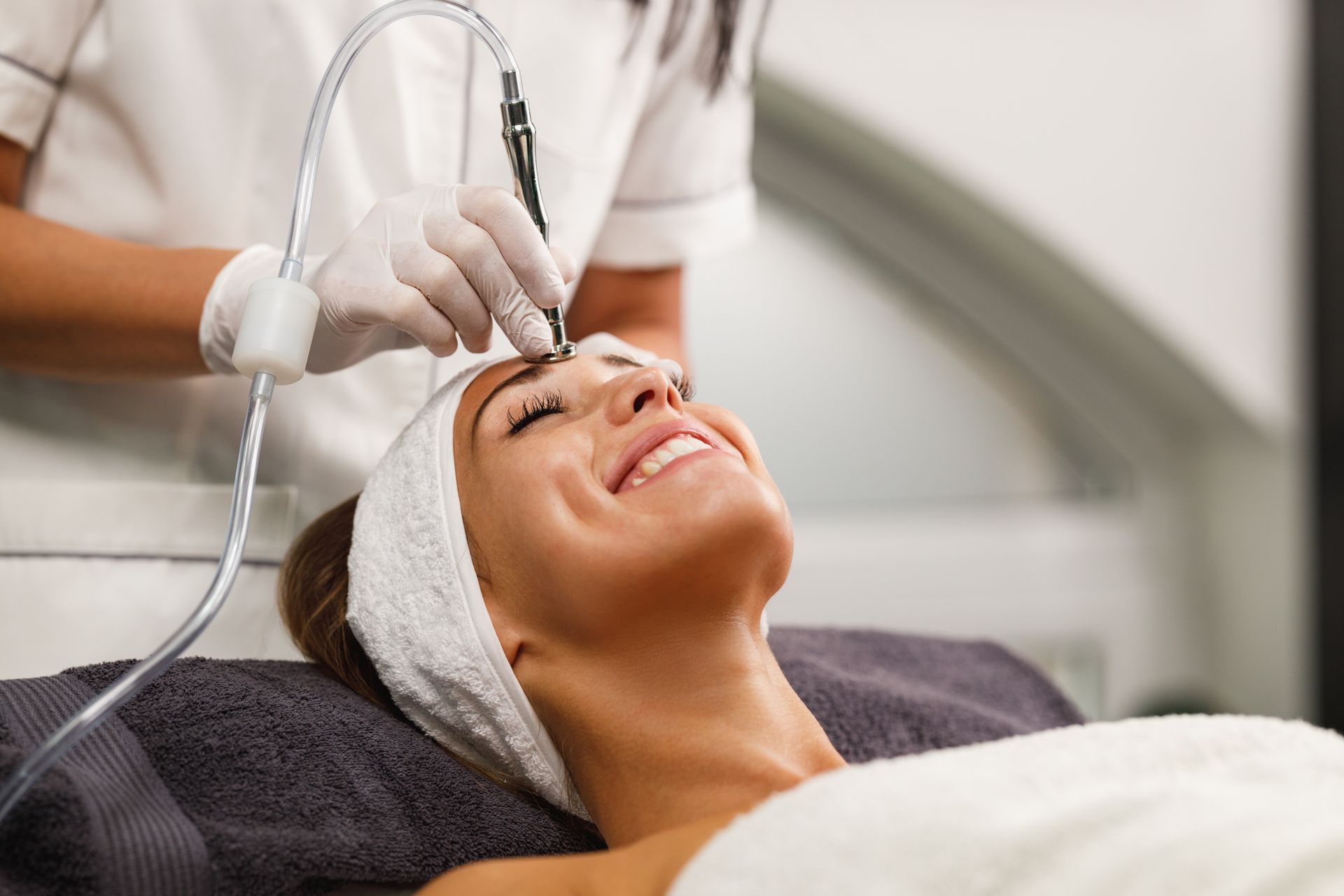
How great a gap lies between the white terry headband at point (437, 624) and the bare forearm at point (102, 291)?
301 mm

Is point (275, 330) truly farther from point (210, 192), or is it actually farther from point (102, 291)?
point (210, 192)

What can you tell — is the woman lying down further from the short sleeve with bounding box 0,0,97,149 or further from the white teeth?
the short sleeve with bounding box 0,0,97,149

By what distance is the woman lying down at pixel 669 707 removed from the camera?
0.70m

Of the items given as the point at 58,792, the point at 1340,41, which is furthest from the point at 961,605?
the point at 58,792

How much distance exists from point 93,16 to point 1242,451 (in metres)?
2.87

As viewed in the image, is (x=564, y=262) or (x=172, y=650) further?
(x=564, y=262)

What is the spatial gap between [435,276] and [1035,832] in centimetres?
72

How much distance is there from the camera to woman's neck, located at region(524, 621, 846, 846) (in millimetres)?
928

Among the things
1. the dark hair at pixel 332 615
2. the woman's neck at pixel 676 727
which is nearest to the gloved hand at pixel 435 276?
the dark hair at pixel 332 615

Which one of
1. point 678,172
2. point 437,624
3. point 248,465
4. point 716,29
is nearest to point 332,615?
point 437,624

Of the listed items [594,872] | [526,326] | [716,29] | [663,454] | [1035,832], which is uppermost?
[716,29]

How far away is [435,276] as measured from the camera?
1.03 metres

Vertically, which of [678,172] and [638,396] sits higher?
[678,172]

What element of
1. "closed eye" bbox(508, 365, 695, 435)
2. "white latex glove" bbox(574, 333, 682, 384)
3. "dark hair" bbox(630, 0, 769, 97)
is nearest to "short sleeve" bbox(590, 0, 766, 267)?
"dark hair" bbox(630, 0, 769, 97)
